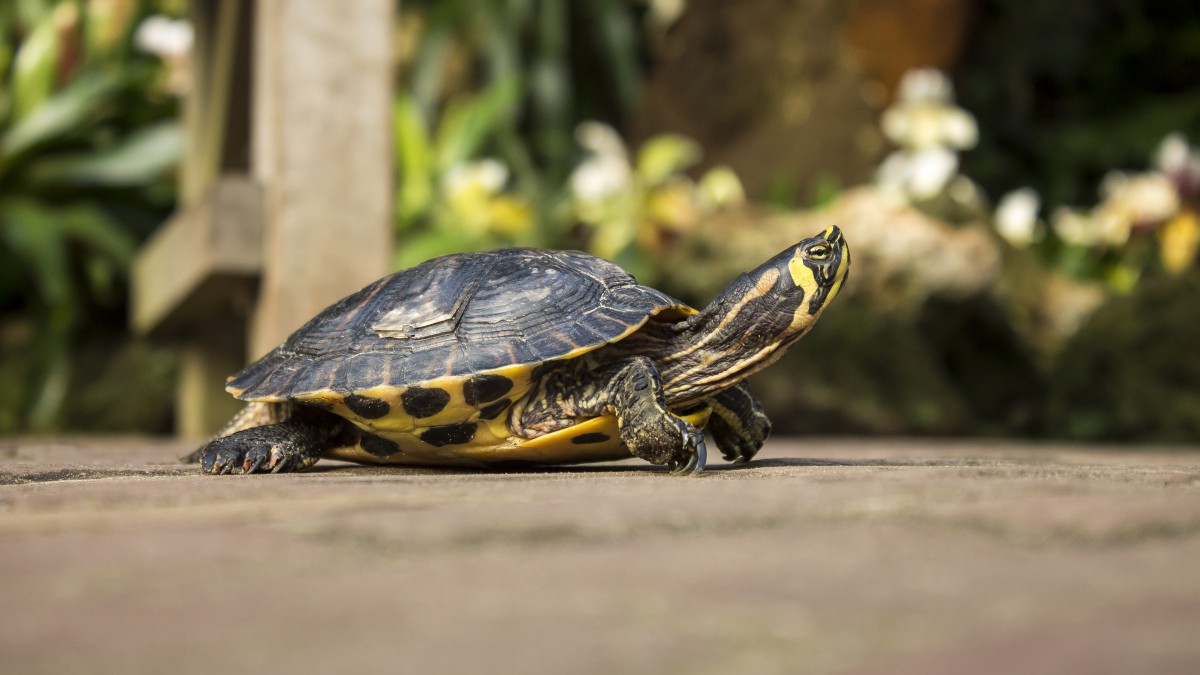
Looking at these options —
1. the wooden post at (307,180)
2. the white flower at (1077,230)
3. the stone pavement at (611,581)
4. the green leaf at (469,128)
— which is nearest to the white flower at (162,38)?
the green leaf at (469,128)

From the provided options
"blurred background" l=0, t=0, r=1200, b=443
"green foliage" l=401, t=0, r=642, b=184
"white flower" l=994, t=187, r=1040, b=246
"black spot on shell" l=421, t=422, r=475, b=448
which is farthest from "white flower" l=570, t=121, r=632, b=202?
"black spot on shell" l=421, t=422, r=475, b=448

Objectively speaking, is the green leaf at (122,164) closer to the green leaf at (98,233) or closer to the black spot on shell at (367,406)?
the green leaf at (98,233)

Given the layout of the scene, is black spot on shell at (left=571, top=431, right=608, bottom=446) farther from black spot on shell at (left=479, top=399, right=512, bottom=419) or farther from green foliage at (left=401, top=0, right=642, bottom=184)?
green foliage at (left=401, top=0, right=642, bottom=184)

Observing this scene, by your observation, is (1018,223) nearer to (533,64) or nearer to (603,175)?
(603,175)

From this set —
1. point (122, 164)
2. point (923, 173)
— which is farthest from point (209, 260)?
point (923, 173)

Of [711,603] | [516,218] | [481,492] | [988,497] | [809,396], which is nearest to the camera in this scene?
[711,603]

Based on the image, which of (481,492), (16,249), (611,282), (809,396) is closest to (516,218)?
(809,396)

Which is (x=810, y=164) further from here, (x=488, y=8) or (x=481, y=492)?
(x=481, y=492)

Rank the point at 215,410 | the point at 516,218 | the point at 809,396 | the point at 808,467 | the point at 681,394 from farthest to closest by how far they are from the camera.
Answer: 1. the point at 516,218
2. the point at 809,396
3. the point at 215,410
4. the point at 681,394
5. the point at 808,467
